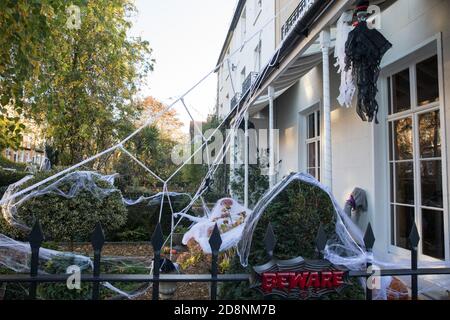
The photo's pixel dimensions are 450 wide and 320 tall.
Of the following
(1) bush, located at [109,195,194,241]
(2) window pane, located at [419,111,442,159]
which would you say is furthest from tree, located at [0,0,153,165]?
(2) window pane, located at [419,111,442,159]

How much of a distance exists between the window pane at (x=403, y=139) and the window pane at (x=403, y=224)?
0.66 meters

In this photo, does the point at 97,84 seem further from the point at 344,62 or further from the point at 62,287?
the point at 344,62

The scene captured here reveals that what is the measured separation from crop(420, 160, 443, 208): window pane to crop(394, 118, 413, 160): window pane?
11.9 inches

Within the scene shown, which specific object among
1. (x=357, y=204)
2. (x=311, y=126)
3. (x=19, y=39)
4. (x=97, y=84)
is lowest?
(x=357, y=204)

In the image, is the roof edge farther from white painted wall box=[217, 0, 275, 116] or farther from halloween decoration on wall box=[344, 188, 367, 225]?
halloween decoration on wall box=[344, 188, 367, 225]

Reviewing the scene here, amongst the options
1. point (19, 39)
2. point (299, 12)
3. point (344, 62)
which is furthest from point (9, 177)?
point (344, 62)

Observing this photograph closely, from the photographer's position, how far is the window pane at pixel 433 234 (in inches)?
140

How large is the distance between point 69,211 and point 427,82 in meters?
6.19

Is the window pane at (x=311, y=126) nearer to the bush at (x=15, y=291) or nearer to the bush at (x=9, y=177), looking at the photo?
the bush at (x=15, y=291)

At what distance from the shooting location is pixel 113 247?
25.6ft

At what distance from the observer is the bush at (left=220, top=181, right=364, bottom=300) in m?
2.27

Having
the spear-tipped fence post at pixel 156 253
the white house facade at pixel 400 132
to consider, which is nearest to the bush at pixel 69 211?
the white house facade at pixel 400 132

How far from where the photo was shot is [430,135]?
3703mm
